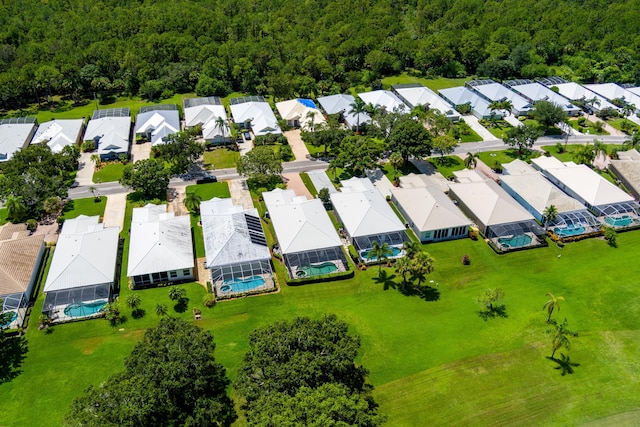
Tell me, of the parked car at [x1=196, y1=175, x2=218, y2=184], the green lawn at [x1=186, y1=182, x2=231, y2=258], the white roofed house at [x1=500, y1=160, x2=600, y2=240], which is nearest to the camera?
the white roofed house at [x1=500, y1=160, x2=600, y2=240]

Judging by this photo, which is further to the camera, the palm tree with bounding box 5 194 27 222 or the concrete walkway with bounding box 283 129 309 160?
the concrete walkway with bounding box 283 129 309 160

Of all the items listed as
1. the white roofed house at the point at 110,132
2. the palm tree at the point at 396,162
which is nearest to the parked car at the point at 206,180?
the white roofed house at the point at 110,132

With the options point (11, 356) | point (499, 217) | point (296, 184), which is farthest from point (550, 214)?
point (11, 356)

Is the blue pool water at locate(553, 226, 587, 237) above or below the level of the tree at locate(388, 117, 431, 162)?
below

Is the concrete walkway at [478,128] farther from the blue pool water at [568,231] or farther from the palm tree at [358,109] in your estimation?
the blue pool water at [568,231]

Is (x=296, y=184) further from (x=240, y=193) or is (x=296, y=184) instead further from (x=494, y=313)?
(x=494, y=313)

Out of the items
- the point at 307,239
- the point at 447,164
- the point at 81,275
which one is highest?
the point at 447,164

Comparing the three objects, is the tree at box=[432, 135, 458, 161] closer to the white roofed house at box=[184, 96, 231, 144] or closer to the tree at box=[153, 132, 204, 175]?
the white roofed house at box=[184, 96, 231, 144]

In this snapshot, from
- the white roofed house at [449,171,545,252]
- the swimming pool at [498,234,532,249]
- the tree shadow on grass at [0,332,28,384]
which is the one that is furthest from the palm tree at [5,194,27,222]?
the swimming pool at [498,234,532,249]
